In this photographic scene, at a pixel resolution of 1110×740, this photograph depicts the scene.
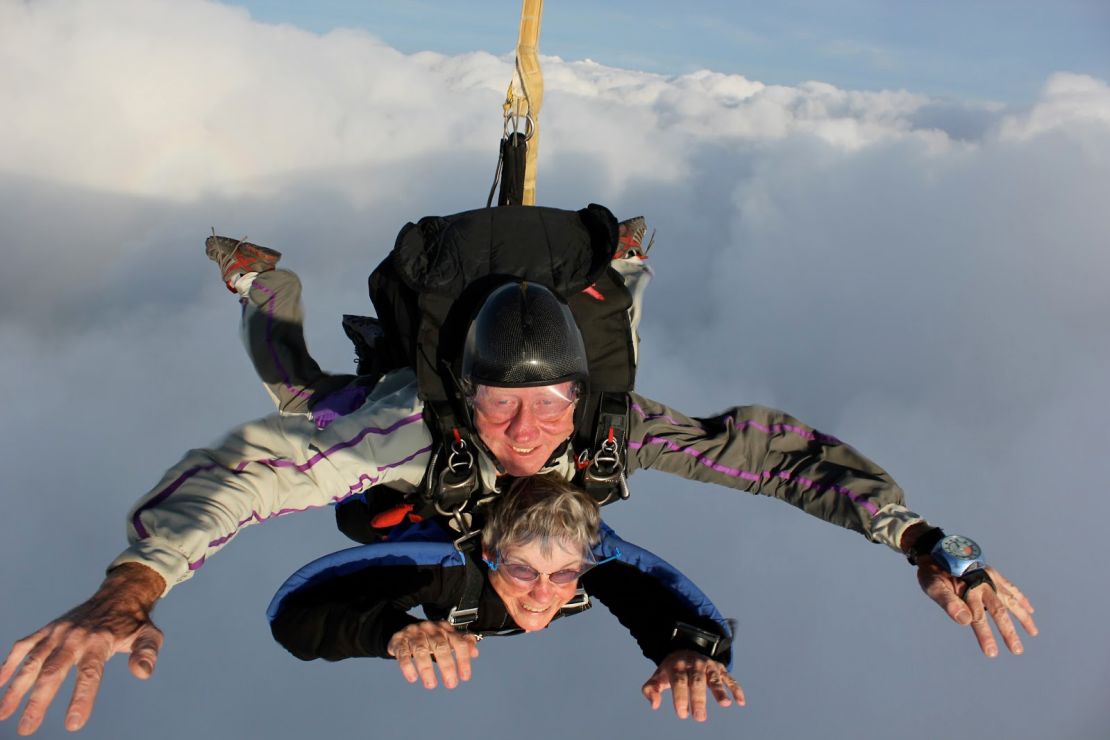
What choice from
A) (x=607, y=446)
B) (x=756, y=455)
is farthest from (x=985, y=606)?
(x=607, y=446)

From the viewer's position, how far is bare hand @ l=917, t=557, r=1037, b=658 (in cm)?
251

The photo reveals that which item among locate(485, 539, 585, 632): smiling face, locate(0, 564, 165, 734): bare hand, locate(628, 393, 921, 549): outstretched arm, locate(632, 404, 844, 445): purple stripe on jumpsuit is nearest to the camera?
locate(0, 564, 165, 734): bare hand

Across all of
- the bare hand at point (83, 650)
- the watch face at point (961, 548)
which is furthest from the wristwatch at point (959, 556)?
the bare hand at point (83, 650)

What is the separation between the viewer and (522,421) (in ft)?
9.11

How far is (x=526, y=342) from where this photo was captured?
8.97ft

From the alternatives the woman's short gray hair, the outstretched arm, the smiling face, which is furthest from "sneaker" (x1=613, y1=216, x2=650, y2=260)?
the smiling face

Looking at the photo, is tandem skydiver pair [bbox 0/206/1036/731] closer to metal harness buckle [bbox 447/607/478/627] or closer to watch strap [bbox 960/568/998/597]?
watch strap [bbox 960/568/998/597]

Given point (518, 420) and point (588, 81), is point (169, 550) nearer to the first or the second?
point (518, 420)

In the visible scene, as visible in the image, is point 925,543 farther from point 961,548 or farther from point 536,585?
point 536,585

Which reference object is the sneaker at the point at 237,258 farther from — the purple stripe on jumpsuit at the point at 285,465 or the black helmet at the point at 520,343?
the black helmet at the point at 520,343

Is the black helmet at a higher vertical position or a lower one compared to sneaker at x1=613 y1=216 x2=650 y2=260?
lower

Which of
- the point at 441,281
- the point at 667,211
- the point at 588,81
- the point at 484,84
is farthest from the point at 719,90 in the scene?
the point at 441,281

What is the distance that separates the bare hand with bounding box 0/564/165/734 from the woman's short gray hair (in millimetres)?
1171

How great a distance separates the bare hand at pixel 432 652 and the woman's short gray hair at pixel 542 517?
451 millimetres
